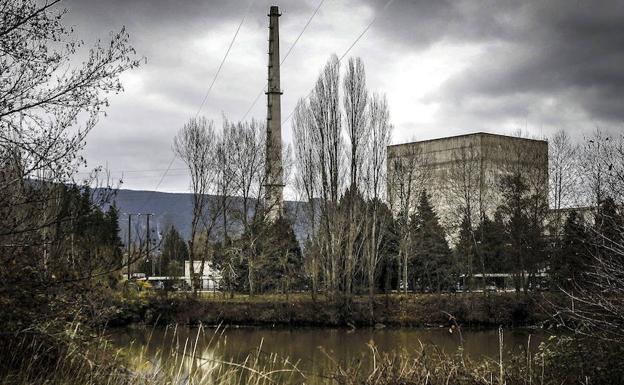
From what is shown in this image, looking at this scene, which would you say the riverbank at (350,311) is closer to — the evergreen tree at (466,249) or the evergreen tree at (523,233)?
the evergreen tree at (523,233)

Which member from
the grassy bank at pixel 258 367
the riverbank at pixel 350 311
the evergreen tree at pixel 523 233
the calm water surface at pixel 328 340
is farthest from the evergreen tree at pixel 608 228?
the riverbank at pixel 350 311

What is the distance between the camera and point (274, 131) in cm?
4394

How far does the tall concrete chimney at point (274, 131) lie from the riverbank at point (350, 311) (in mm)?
5863

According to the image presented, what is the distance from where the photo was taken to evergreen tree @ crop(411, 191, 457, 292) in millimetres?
38688

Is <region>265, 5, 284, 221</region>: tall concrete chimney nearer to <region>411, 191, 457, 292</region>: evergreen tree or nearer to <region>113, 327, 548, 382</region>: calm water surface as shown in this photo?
<region>411, 191, 457, 292</region>: evergreen tree

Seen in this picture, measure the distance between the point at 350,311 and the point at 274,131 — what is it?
15.1m

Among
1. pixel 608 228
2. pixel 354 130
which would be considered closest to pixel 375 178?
pixel 354 130

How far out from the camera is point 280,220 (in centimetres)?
3897

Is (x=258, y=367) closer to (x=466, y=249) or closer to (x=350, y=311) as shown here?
(x=350, y=311)

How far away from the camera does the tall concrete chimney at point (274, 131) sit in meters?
39.2

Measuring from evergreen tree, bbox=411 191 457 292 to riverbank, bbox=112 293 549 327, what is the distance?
4.36 meters

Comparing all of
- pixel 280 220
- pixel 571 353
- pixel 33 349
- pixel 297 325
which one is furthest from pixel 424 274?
pixel 33 349

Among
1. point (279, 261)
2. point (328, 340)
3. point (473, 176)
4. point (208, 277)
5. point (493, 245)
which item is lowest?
point (328, 340)

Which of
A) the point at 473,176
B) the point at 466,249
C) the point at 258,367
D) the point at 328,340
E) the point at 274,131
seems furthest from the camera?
the point at 274,131
